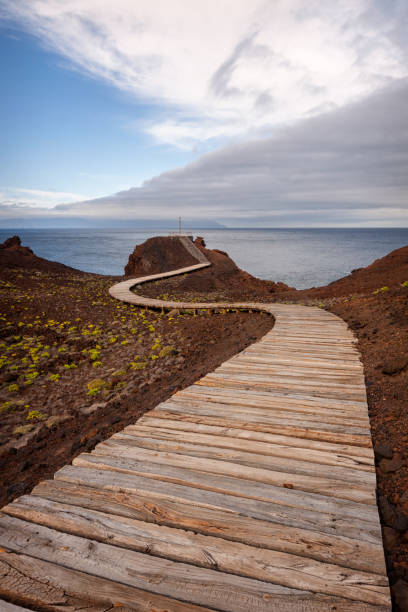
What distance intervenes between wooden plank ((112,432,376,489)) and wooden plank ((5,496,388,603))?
86cm

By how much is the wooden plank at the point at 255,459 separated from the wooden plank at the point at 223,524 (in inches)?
24.5

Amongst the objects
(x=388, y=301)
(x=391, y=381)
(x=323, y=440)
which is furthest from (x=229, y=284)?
(x=323, y=440)

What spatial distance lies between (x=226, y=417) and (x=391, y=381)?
104 inches

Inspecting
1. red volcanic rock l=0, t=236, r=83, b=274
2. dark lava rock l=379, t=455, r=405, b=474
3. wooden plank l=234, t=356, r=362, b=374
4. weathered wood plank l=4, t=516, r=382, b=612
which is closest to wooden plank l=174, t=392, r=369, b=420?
dark lava rock l=379, t=455, r=405, b=474

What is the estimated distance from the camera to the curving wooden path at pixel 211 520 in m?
1.77

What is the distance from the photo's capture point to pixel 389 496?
2691mm

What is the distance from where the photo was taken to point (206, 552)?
2.02m

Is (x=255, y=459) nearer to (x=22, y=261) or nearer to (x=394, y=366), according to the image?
(x=394, y=366)

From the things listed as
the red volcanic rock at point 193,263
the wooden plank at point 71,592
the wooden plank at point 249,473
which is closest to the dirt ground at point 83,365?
the wooden plank at point 249,473

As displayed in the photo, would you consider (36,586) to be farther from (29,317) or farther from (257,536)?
(29,317)

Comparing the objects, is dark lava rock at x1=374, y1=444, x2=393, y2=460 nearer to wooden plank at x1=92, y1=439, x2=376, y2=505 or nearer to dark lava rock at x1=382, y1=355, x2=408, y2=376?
wooden plank at x1=92, y1=439, x2=376, y2=505

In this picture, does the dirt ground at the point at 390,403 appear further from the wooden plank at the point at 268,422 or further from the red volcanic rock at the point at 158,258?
the red volcanic rock at the point at 158,258

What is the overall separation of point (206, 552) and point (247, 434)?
1.47 m

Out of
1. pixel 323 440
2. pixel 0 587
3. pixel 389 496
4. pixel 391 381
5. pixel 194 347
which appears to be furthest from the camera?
pixel 194 347
